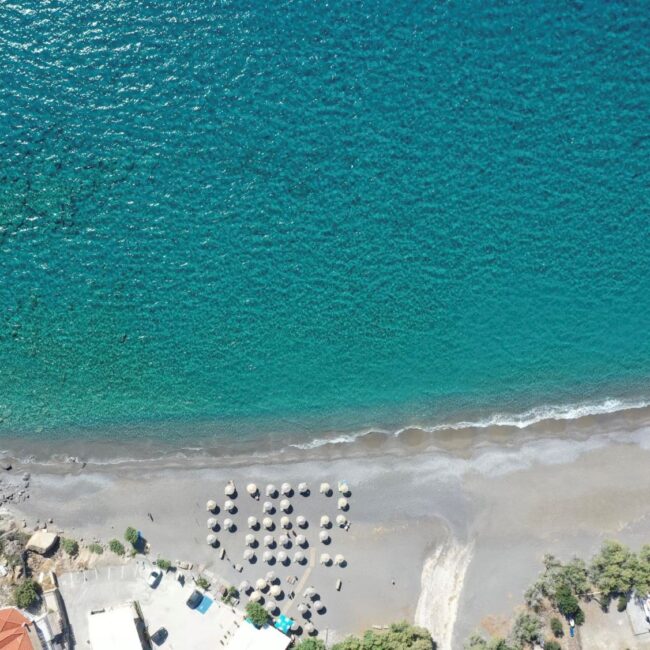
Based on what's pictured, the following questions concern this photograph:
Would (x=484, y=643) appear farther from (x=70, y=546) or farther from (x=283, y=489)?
(x=70, y=546)

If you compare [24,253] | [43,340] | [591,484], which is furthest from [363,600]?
[24,253]

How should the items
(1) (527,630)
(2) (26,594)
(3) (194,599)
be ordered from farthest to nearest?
(3) (194,599) → (2) (26,594) → (1) (527,630)

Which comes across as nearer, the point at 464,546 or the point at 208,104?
the point at 464,546

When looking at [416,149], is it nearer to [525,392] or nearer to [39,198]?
[525,392]

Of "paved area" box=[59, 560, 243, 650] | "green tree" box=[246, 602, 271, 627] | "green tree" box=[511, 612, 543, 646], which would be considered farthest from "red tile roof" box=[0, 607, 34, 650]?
"green tree" box=[511, 612, 543, 646]

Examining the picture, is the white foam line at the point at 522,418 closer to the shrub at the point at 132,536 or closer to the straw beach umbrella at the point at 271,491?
the straw beach umbrella at the point at 271,491

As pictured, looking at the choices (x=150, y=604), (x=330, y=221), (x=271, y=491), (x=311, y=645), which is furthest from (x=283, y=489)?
(x=330, y=221)
